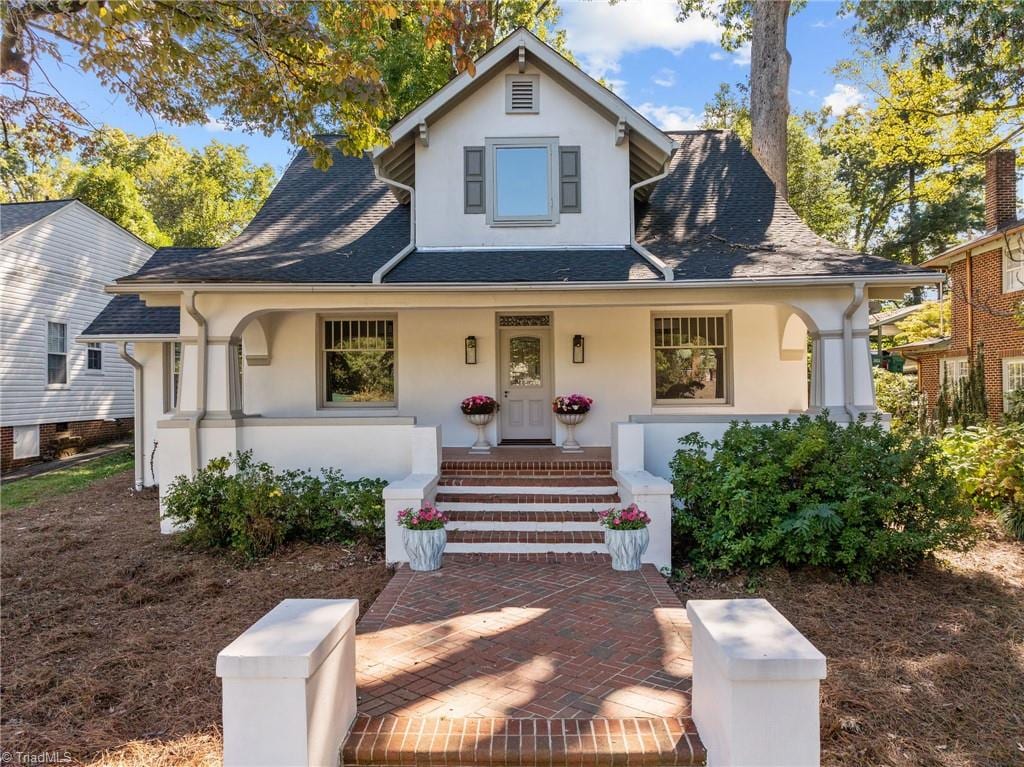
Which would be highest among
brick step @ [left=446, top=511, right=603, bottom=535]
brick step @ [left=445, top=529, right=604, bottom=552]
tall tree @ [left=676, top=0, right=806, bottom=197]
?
tall tree @ [left=676, top=0, right=806, bottom=197]

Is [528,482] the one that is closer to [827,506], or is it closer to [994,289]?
[827,506]

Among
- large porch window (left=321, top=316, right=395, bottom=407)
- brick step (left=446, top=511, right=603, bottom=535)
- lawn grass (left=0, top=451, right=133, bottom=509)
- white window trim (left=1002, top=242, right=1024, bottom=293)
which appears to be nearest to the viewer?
brick step (left=446, top=511, right=603, bottom=535)

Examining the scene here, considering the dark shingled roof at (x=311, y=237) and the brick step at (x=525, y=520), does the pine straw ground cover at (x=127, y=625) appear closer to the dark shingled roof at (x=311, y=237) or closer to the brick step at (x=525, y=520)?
the brick step at (x=525, y=520)

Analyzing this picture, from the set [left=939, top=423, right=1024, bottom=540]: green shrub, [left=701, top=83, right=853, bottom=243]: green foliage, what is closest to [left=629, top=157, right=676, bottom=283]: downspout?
[left=939, top=423, right=1024, bottom=540]: green shrub

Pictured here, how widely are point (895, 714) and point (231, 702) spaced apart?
3.82 m

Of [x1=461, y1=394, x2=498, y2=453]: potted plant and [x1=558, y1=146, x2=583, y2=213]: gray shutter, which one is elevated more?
[x1=558, y1=146, x2=583, y2=213]: gray shutter

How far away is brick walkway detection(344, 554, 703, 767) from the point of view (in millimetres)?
3230

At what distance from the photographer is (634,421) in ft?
27.6

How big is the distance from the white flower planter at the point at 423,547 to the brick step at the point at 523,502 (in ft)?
3.91

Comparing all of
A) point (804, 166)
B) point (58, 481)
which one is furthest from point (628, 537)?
point (804, 166)

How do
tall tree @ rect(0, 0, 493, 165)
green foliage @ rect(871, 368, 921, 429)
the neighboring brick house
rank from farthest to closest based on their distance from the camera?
1. green foliage @ rect(871, 368, 921, 429)
2. the neighboring brick house
3. tall tree @ rect(0, 0, 493, 165)

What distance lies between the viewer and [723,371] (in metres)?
10.3

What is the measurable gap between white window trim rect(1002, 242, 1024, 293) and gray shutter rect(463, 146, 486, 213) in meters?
14.0

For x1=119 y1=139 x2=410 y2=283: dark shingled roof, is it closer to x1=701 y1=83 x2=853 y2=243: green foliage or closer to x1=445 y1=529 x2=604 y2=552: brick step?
x1=445 y1=529 x2=604 y2=552: brick step
